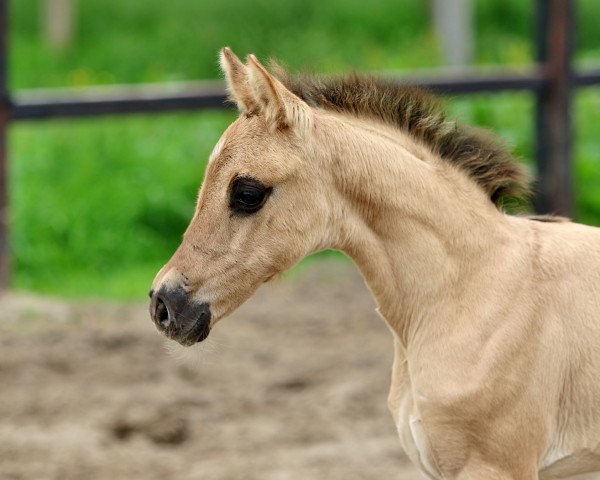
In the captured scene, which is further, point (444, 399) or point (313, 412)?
point (313, 412)

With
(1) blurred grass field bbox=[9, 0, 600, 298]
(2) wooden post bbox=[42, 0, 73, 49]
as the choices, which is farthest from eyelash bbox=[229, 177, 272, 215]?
(2) wooden post bbox=[42, 0, 73, 49]

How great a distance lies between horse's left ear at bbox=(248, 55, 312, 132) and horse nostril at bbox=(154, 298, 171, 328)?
60cm

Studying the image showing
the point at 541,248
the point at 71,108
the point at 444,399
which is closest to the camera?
the point at 444,399

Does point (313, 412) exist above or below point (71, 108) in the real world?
below

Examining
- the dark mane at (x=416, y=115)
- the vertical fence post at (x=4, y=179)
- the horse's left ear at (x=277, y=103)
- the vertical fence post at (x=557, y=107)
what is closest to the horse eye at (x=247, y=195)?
the horse's left ear at (x=277, y=103)

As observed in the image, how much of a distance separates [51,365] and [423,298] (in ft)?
10.7

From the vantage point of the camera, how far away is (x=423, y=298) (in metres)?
3.51

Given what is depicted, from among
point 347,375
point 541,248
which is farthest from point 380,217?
point 347,375

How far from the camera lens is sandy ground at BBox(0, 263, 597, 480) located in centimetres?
508

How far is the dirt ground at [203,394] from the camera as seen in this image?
16.7ft

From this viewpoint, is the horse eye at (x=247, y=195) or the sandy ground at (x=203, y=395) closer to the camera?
the horse eye at (x=247, y=195)

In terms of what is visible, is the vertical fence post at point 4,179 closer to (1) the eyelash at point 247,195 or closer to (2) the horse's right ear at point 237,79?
(2) the horse's right ear at point 237,79

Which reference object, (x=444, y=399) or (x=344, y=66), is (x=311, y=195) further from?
(x=344, y=66)

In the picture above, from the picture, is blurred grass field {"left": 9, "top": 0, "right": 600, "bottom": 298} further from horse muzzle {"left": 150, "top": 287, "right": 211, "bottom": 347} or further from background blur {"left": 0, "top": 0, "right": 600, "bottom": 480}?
horse muzzle {"left": 150, "top": 287, "right": 211, "bottom": 347}
